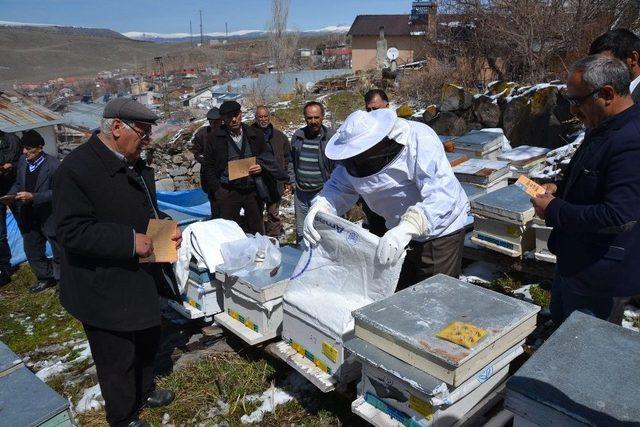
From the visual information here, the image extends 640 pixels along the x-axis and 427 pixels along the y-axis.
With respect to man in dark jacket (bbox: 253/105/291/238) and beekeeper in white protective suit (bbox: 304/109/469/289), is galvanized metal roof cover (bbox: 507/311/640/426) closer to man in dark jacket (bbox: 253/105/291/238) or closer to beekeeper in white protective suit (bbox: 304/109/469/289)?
beekeeper in white protective suit (bbox: 304/109/469/289)

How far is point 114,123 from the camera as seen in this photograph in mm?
2322

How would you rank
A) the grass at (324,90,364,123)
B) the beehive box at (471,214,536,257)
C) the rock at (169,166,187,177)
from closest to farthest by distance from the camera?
the beehive box at (471,214,536,257), the rock at (169,166,187,177), the grass at (324,90,364,123)

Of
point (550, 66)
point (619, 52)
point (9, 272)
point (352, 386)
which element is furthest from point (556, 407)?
point (550, 66)

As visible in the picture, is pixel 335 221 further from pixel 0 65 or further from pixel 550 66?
pixel 0 65

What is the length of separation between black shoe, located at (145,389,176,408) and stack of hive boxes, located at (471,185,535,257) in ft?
8.86

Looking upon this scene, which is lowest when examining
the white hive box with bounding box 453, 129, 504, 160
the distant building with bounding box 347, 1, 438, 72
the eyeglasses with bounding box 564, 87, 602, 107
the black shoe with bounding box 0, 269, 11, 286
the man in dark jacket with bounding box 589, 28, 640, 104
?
the black shoe with bounding box 0, 269, 11, 286

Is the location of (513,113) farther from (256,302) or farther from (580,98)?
(256,302)

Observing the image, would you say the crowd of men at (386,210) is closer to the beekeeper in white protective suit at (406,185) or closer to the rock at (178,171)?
the beekeeper in white protective suit at (406,185)

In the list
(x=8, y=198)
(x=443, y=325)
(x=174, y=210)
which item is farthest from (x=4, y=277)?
(x=443, y=325)

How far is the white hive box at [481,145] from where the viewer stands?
527 cm

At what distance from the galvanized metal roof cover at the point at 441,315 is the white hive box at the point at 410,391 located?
111 millimetres

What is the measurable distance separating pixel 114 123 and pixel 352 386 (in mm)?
1895

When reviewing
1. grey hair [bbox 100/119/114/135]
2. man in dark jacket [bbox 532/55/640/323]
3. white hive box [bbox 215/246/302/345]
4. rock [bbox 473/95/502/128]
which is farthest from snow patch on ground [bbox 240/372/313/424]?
rock [bbox 473/95/502/128]

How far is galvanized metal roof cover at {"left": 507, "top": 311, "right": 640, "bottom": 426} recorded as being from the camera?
4.23 ft
